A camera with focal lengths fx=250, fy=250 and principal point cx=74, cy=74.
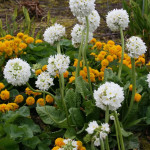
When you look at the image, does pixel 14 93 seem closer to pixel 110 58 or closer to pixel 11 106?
pixel 11 106

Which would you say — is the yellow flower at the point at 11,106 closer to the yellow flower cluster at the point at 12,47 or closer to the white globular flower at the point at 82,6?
the yellow flower cluster at the point at 12,47

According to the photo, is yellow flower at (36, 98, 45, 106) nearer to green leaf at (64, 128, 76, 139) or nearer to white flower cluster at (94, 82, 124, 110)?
green leaf at (64, 128, 76, 139)

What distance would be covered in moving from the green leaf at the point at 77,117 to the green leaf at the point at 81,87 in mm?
127

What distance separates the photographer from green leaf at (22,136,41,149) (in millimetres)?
1738

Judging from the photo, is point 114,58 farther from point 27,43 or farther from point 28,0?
point 28,0

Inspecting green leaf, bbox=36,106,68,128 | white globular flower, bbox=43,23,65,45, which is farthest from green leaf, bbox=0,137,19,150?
white globular flower, bbox=43,23,65,45

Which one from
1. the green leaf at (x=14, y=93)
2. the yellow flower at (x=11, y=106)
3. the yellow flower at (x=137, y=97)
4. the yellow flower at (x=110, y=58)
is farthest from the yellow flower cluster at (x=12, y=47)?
the yellow flower at (x=137, y=97)

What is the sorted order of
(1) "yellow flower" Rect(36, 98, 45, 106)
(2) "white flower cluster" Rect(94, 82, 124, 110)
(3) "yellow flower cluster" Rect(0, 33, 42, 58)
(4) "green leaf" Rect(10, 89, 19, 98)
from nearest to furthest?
(2) "white flower cluster" Rect(94, 82, 124, 110)
(1) "yellow flower" Rect(36, 98, 45, 106)
(4) "green leaf" Rect(10, 89, 19, 98)
(3) "yellow flower cluster" Rect(0, 33, 42, 58)

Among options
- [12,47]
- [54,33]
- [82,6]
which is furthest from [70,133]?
[12,47]

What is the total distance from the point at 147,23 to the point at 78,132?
8.02 ft

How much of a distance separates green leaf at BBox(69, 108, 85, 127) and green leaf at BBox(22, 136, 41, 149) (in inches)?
11.9

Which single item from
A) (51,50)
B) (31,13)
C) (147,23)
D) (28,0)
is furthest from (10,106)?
(28,0)

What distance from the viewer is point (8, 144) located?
5.45 feet

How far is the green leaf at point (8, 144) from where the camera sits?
1.62 meters
